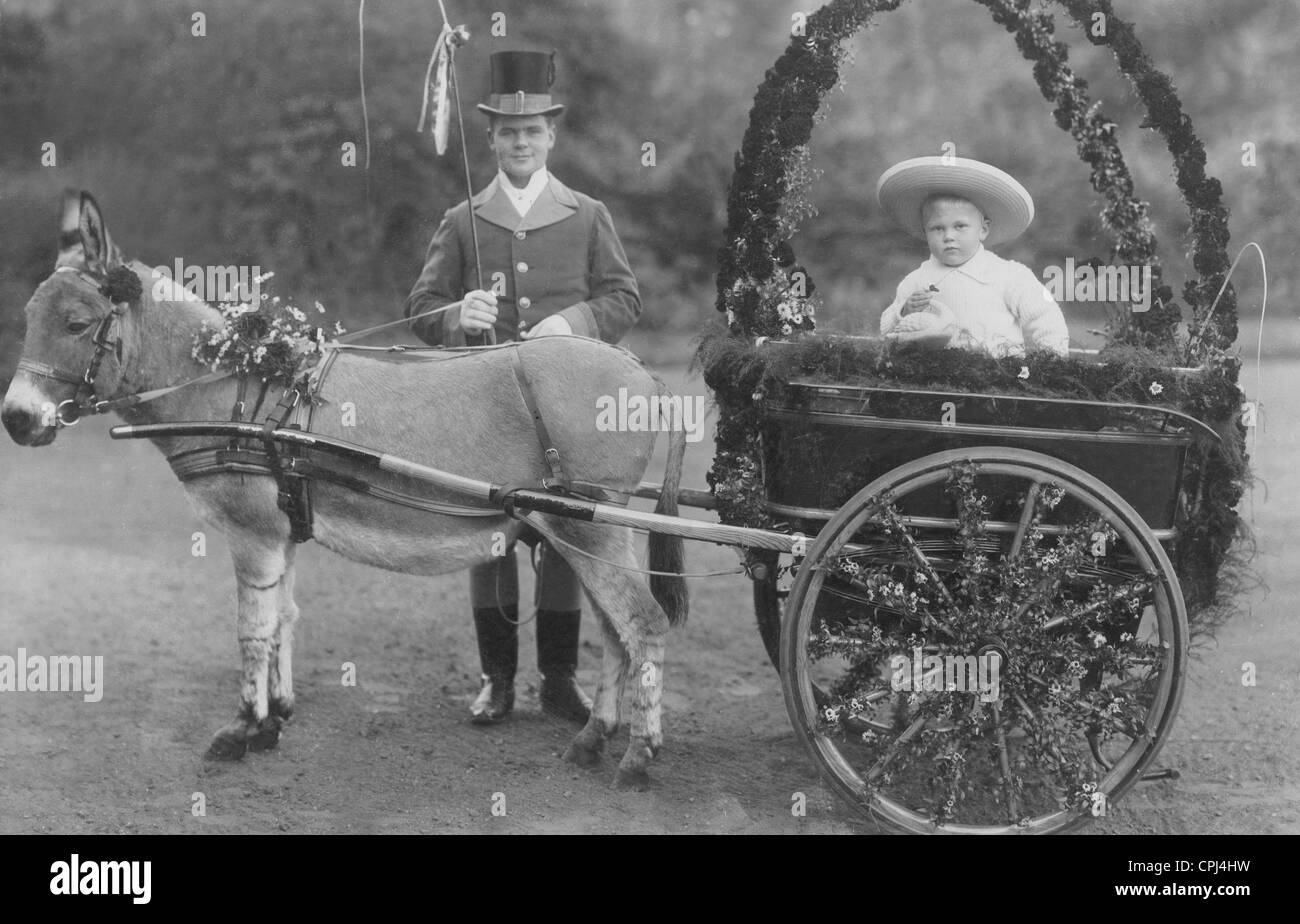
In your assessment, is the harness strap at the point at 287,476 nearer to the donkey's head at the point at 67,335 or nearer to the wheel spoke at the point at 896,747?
the donkey's head at the point at 67,335

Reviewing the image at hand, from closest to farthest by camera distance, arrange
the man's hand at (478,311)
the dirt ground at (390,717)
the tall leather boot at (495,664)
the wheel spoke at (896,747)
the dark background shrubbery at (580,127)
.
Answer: the wheel spoke at (896,747) → the dirt ground at (390,717) → the man's hand at (478,311) → the tall leather boot at (495,664) → the dark background shrubbery at (580,127)

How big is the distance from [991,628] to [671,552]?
1.21m

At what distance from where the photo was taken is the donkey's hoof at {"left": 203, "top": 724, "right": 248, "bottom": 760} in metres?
4.64

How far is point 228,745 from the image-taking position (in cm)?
464

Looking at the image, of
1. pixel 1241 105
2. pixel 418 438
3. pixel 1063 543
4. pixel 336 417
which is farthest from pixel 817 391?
pixel 1241 105

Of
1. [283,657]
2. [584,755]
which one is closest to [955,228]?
[584,755]

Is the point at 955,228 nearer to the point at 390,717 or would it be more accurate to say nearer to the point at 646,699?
the point at 646,699

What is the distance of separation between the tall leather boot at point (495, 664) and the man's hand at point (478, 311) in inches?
51.2

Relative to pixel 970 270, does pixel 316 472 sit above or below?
below

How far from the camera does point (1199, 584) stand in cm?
418

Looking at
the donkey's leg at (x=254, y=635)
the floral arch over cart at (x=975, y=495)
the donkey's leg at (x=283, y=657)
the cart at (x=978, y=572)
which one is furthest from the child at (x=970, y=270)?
the donkey's leg at (x=283, y=657)

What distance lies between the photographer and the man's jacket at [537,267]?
474 centimetres

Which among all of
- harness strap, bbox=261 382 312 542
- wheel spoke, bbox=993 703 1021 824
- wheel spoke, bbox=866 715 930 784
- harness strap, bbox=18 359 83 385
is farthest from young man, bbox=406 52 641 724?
wheel spoke, bbox=993 703 1021 824

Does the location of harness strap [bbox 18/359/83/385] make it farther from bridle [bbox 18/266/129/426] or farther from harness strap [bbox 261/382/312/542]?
harness strap [bbox 261/382/312/542]
